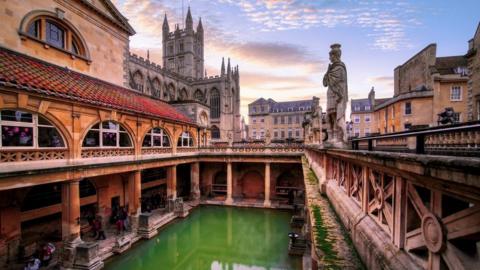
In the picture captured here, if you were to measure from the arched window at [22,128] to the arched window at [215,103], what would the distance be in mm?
47223

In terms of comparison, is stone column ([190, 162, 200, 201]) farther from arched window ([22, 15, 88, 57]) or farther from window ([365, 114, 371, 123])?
window ([365, 114, 371, 123])

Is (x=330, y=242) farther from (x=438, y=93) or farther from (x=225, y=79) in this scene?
(x=225, y=79)

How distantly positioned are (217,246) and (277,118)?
1984 inches

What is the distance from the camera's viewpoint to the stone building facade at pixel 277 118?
59.7m

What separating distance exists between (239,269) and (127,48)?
20.1 m

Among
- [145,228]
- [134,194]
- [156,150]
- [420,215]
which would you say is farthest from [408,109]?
[134,194]

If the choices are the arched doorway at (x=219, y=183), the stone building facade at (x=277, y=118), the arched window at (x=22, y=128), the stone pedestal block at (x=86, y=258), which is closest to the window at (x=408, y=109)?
the arched doorway at (x=219, y=183)

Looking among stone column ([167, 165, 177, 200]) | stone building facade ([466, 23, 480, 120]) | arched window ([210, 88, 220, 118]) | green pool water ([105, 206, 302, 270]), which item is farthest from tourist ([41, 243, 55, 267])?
arched window ([210, 88, 220, 118])

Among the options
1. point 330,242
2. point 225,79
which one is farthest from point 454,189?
point 225,79

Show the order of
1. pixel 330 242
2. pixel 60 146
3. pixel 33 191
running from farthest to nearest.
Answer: pixel 33 191 → pixel 60 146 → pixel 330 242

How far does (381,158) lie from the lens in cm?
232

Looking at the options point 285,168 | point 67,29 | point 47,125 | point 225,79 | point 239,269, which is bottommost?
point 239,269

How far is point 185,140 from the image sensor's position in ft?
74.8

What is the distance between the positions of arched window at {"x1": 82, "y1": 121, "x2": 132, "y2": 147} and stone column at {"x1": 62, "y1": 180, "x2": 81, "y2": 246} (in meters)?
2.74
